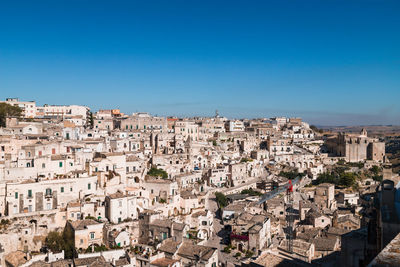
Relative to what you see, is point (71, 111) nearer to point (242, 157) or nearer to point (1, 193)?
point (242, 157)

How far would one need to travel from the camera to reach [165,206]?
96.4ft

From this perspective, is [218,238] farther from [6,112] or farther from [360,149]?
[360,149]

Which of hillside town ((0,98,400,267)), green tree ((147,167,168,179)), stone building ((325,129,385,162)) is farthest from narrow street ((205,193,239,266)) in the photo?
stone building ((325,129,385,162))

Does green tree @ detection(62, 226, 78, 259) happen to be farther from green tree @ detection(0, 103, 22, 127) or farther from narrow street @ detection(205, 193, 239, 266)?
green tree @ detection(0, 103, 22, 127)

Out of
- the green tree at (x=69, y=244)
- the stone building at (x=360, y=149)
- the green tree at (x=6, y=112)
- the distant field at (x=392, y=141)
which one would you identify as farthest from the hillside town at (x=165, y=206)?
the stone building at (x=360, y=149)

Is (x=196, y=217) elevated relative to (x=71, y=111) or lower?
lower

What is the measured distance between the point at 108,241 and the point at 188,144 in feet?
71.9

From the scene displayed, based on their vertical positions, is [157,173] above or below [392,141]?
below

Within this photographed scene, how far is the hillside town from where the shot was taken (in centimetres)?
2094

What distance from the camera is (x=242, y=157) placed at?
49.3 m

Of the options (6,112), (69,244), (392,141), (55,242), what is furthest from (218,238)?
(392,141)

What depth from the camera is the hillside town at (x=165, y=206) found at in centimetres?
2094

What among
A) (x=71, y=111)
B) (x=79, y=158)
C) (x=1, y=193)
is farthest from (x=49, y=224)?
(x=71, y=111)

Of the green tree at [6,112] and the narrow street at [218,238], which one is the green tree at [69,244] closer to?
the narrow street at [218,238]
